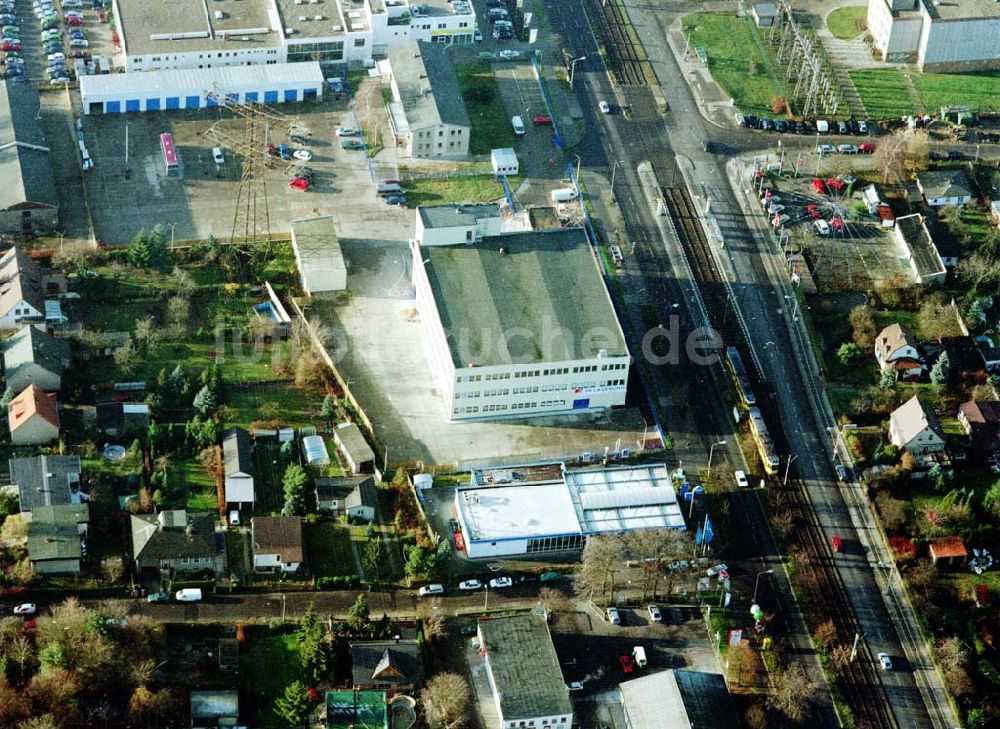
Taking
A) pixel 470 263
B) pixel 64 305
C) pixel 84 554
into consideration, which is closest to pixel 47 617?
pixel 84 554

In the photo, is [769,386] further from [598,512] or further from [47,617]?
[47,617]

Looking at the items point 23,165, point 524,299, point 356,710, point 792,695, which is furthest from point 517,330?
point 23,165

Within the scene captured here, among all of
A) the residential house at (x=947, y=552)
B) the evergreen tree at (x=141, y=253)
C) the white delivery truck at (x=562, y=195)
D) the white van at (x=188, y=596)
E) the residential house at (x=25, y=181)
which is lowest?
the residential house at (x=947, y=552)

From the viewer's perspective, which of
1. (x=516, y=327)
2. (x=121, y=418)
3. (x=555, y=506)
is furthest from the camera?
(x=516, y=327)

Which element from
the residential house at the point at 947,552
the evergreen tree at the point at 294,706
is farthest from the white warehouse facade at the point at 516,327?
the evergreen tree at the point at 294,706

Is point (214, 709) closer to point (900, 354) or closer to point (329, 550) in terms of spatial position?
point (329, 550)

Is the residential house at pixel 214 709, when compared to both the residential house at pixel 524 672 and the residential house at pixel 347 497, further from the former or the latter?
the residential house at pixel 347 497

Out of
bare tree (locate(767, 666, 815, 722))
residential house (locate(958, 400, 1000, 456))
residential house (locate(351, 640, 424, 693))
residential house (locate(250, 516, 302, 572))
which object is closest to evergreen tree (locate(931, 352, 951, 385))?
residential house (locate(958, 400, 1000, 456))
